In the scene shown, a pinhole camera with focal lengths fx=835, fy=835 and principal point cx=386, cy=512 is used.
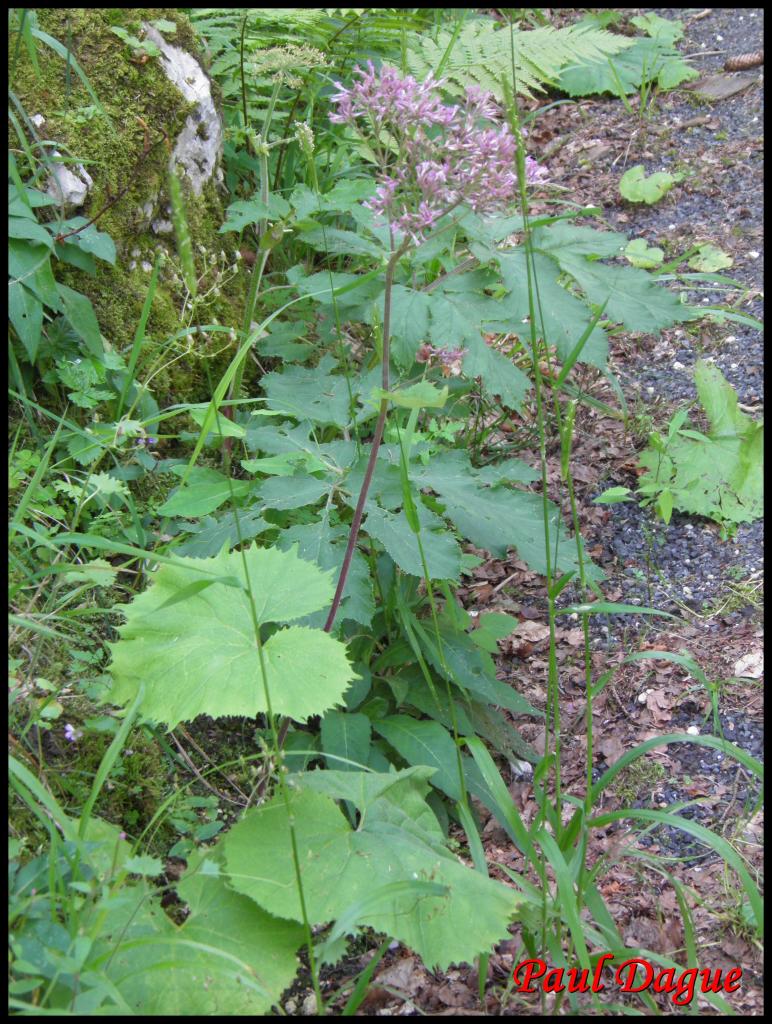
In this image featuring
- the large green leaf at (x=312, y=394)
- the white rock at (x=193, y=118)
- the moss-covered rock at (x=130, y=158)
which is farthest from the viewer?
the white rock at (x=193, y=118)

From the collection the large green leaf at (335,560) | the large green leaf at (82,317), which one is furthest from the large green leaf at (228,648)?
the large green leaf at (82,317)

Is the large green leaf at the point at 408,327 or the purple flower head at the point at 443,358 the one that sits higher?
the large green leaf at the point at 408,327

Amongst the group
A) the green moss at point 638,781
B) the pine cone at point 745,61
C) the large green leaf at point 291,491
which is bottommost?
the green moss at point 638,781

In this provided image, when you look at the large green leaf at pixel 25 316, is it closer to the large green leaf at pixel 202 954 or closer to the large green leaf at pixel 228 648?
the large green leaf at pixel 228 648

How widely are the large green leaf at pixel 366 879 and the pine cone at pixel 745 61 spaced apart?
450cm

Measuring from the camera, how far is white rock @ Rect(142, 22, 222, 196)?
2.79m

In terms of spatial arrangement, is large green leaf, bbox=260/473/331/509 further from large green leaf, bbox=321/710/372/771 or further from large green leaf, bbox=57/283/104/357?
large green leaf, bbox=57/283/104/357

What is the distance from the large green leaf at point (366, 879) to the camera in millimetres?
Answer: 1436

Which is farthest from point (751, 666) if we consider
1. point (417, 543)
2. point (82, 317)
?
point (82, 317)

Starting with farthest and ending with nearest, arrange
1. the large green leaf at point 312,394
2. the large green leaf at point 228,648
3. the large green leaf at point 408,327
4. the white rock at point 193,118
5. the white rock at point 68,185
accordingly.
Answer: the white rock at point 193,118
the white rock at point 68,185
the large green leaf at point 312,394
the large green leaf at point 408,327
the large green leaf at point 228,648

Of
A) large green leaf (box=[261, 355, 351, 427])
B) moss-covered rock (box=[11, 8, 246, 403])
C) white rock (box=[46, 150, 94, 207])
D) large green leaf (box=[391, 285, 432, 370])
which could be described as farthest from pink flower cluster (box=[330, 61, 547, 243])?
white rock (box=[46, 150, 94, 207])

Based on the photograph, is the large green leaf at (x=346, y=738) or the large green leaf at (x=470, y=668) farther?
the large green leaf at (x=470, y=668)

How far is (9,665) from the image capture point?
1725 millimetres

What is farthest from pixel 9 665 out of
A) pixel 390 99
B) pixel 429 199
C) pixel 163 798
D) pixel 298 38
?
pixel 298 38
